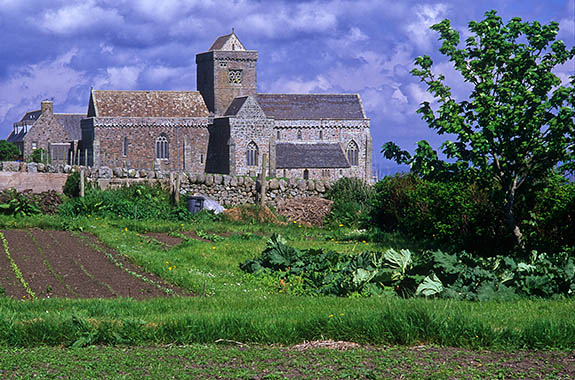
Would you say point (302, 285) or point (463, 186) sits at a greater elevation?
point (463, 186)

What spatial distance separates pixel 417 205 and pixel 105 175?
13.7 meters

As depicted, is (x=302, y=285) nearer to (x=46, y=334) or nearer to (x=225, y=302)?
(x=225, y=302)

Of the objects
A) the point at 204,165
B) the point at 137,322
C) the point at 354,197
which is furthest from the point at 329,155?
the point at 137,322

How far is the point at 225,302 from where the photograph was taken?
9.97 metres

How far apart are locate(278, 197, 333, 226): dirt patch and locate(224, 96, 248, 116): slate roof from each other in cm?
4861

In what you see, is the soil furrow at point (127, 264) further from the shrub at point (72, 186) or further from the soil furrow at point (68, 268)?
the shrub at point (72, 186)

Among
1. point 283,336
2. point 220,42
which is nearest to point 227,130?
point 220,42

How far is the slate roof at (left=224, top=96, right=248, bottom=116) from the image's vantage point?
7419 cm

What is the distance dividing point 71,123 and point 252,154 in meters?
33.6

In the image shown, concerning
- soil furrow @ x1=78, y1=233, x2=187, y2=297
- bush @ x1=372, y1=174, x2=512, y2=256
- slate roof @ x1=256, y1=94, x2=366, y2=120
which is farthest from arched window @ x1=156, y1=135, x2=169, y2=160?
soil furrow @ x1=78, y1=233, x2=187, y2=297

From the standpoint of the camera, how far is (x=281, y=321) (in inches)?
305

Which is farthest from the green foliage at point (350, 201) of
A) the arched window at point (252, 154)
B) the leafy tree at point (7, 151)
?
the leafy tree at point (7, 151)

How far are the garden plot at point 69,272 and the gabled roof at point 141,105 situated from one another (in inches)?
2384

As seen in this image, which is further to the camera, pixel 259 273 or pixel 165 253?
pixel 165 253
